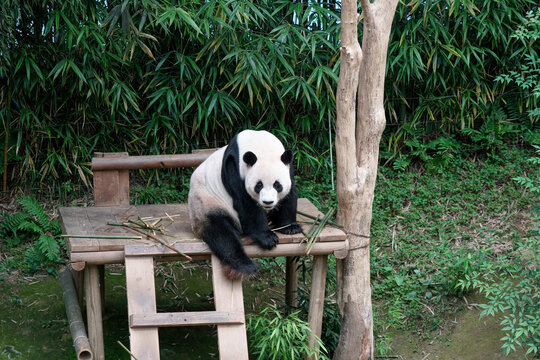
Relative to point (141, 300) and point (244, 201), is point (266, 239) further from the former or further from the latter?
point (141, 300)

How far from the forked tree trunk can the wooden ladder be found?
0.79 meters

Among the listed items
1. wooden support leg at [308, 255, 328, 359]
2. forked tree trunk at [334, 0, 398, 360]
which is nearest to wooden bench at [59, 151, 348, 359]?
wooden support leg at [308, 255, 328, 359]

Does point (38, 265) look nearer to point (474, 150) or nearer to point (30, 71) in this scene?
point (30, 71)

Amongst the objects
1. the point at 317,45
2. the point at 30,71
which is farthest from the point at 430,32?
the point at 30,71

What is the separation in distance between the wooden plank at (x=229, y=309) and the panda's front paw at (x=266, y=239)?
0.26 m

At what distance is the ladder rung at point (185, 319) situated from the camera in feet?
12.4

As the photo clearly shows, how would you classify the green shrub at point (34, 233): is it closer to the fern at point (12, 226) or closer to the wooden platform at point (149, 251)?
the fern at point (12, 226)

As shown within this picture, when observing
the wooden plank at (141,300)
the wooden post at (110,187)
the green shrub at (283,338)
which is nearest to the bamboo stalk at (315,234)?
the green shrub at (283,338)

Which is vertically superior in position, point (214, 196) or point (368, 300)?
point (214, 196)

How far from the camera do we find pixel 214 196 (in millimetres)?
4207

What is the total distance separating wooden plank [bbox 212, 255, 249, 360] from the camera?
150 inches

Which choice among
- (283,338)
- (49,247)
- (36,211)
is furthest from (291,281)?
(36,211)

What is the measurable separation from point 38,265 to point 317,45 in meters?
3.07

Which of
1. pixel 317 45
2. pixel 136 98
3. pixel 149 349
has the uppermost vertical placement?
pixel 317 45
